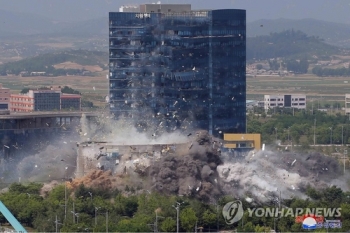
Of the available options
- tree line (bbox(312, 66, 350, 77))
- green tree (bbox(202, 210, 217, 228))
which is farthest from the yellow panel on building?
tree line (bbox(312, 66, 350, 77))

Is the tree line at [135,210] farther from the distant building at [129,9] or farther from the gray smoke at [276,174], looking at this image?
the distant building at [129,9]

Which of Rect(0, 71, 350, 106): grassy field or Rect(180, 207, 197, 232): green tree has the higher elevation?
Rect(0, 71, 350, 106): grassy field

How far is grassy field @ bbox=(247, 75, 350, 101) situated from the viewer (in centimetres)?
14188

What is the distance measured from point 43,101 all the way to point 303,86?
5273cm

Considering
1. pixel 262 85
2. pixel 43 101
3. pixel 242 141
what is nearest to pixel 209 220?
pixel 242 141

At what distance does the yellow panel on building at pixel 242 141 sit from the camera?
69500 millimetres

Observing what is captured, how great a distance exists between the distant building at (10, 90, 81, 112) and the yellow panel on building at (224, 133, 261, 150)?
38.2m

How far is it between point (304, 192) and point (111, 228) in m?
11.6

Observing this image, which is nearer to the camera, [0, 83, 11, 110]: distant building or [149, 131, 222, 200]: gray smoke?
[149, 131, 222, 200]: gray smoke

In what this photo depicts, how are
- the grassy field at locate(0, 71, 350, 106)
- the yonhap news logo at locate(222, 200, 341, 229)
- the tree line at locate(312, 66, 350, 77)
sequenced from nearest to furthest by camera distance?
1. the yonhap news logo at locate(222, 200, 341, 229)
2. the grassy field at locate(0, 71, 350, 106)
3. the tree line at locate(312, 66, 350, 77)

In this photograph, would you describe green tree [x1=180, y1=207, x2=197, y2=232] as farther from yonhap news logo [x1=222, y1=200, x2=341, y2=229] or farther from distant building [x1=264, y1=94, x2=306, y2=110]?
distant building [x1=264, y1=94, x2=306, y2=110]

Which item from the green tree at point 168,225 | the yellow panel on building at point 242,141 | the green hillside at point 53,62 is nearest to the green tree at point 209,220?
the green tree at point 168,225

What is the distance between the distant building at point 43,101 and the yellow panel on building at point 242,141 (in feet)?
125

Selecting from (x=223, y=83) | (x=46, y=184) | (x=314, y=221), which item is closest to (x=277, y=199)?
(x=314, y=221)
